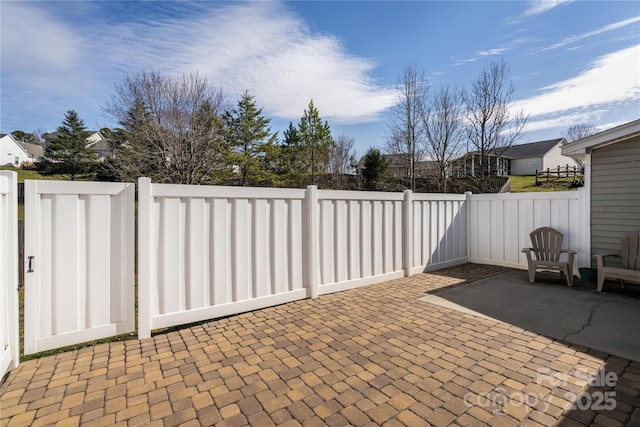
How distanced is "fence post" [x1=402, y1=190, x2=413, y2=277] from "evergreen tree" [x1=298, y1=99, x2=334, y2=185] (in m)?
18.7

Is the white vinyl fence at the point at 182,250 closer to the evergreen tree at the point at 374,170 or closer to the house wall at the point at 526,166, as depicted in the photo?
→ the evergreen tree at the point at 374,170

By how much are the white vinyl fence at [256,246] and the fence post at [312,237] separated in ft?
0.05

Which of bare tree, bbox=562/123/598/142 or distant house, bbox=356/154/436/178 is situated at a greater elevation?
bare tree, bbox=562/123/598/142

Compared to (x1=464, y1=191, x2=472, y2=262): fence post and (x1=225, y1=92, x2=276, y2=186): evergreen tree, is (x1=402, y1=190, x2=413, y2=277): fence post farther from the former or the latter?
(x1=225, y1=92, x2=276, y2=186): evergreen tree

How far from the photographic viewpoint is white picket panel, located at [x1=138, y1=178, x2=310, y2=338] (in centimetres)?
324

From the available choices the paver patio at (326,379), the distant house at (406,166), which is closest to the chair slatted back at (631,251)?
the paver patio at (326,379)

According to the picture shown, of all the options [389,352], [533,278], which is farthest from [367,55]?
[389,352]

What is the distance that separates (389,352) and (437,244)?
4100 millimetres

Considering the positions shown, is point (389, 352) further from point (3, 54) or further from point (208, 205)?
point (3, 54)

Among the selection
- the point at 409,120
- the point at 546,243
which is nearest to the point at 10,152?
the point at 409,120

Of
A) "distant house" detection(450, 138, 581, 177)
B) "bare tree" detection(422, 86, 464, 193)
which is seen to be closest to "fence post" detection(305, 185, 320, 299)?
"bare tree" detection(422, 86, 464, 193)

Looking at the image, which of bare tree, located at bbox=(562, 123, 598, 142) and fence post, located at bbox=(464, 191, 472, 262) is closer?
fence post, located at bbox=(464, 191, 472, 262)

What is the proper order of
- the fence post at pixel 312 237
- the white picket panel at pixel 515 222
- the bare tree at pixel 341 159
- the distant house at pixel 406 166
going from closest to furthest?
1. the fence post at pixel 312 237
2. the white picket panel at pixel 515 222
3. the distant house at pixel 406 166
4. the bare tree at pixel 341 159

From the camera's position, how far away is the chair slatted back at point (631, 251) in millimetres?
4753
